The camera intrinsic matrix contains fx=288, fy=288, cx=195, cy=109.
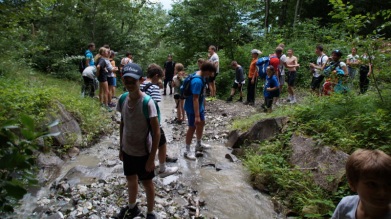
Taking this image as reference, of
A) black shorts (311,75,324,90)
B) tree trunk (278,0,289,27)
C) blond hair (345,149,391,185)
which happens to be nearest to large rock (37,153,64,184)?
blond hair (345,149,391,185)

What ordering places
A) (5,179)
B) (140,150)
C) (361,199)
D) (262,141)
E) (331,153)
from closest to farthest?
(5,179) < (361,199) < (140,150) < (331,153) < (262,141)

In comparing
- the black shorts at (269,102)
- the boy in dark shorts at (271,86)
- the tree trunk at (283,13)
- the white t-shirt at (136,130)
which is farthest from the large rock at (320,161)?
the tree trunk at (283,13)

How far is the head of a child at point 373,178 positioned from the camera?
172cm

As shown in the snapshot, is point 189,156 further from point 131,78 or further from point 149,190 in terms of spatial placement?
point 131,78

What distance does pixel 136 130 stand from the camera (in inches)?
135

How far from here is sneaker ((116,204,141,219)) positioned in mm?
3697

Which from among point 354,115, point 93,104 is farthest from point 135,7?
point 354,115

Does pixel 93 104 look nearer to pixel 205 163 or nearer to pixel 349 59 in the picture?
pixel 205 163

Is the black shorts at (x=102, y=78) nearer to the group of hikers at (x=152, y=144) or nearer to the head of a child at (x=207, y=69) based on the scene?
the group of hikers at (x=152, y=144)

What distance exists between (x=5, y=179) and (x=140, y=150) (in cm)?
217

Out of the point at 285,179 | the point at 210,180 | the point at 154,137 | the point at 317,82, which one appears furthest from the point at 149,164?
the point at 317,82

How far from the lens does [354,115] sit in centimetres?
547

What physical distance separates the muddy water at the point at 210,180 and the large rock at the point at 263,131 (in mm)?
434

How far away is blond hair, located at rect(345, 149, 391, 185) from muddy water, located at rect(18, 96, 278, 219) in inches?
106
